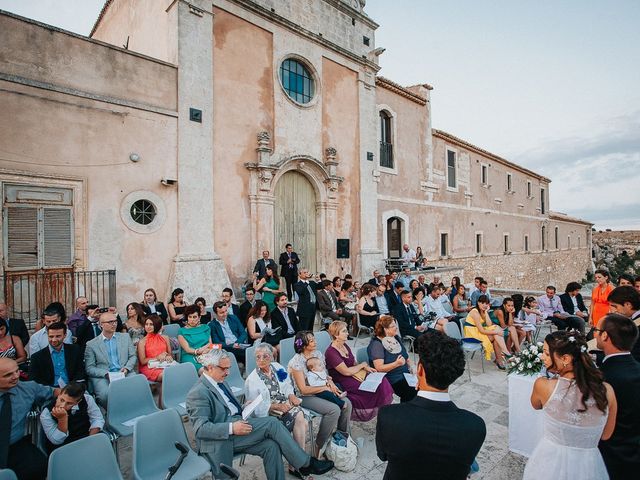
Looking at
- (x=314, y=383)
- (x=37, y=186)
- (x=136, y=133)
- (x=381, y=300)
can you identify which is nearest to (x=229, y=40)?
(x=136, y=133)

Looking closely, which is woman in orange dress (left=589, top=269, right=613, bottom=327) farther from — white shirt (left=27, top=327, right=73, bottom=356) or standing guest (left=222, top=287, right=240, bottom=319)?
white shirt (left=27, top=327, right=73, bottom=356)

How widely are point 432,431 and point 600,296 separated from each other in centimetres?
650

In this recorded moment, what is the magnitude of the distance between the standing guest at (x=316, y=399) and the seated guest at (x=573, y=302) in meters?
6.27

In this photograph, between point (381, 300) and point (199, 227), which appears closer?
point (381, 300)

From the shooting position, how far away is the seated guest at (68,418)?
2.95m

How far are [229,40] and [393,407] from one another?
33.2 ft

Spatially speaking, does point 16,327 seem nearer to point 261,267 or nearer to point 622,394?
point 261,267

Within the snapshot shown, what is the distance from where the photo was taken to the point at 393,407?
6.57ft

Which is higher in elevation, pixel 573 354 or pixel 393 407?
pixel 573 354

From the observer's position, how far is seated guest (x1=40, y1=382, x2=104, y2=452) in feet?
9.66

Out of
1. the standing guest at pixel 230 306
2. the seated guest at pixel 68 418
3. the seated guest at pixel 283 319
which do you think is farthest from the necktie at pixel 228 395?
the standing guest at pixel 230 306

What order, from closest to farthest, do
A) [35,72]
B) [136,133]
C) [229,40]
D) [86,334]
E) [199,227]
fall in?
[86,334] < [35,72] < [136,133] < [199,227] < [229,40]

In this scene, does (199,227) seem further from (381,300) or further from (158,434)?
(158,434)

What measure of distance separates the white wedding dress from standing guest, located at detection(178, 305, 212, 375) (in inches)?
165
